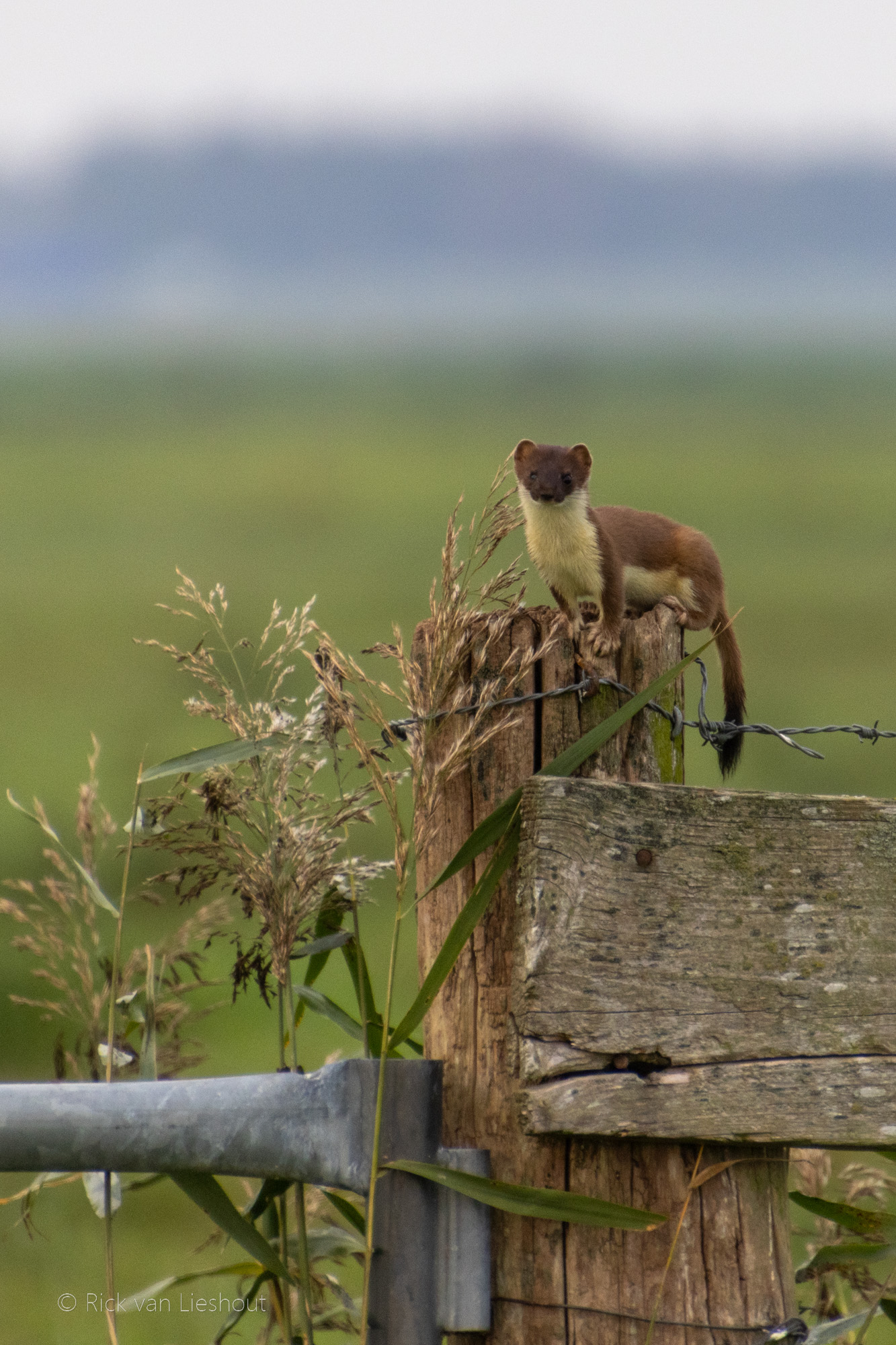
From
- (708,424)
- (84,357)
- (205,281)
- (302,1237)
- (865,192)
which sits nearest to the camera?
(302,1237)

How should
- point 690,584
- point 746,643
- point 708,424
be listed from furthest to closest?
point 708,424 < point 746,643 < point 690,584

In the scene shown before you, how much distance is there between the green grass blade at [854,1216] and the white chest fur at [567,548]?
1.37 m

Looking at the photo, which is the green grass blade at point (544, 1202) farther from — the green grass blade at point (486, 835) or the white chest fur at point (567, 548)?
the white chest fur at point (567, 548)

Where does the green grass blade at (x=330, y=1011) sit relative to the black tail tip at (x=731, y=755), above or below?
below

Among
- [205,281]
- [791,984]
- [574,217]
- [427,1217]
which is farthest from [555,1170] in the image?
[574,217]

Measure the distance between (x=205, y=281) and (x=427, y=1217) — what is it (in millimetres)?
96395

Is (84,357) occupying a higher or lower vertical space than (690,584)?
higher

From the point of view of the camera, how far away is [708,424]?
122 ft

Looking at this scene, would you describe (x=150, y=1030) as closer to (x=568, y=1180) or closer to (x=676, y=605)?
(x=568, y=1180)

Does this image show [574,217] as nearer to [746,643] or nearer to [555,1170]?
[746,643]

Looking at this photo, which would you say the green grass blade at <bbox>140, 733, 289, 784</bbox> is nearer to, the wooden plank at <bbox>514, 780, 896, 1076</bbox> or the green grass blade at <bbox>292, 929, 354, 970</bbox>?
the green grass blade at <bbox>292, 929, 354, 970</bbox>

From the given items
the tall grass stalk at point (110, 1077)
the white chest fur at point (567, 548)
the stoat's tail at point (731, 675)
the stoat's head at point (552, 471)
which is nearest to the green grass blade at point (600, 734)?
the tall grass stalk at point (110, 1077)

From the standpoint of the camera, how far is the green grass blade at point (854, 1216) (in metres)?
1.93

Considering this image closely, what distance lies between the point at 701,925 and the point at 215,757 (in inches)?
31.1
